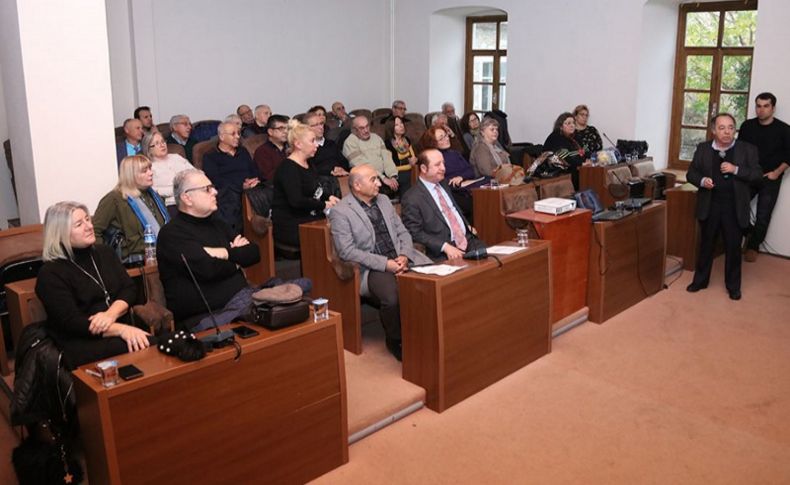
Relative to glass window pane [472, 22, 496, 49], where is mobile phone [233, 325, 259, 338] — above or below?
below

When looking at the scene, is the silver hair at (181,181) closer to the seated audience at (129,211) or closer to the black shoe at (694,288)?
the seated audience at (129,211)

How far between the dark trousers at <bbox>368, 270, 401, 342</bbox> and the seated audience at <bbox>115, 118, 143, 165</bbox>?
2.96m

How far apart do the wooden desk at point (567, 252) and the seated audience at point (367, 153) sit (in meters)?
1.96

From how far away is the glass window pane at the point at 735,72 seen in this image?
8078mm

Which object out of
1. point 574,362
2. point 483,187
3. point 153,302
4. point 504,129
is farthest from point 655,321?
point 504,129

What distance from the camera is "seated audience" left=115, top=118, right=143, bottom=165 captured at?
6.02m

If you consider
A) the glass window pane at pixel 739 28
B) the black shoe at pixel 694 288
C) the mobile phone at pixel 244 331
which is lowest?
the black shoe at pixel 694 288

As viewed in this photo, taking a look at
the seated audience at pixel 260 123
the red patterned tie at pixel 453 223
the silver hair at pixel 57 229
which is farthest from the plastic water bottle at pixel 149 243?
the seated audience at pixel 260 123

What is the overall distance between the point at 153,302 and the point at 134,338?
49 cm

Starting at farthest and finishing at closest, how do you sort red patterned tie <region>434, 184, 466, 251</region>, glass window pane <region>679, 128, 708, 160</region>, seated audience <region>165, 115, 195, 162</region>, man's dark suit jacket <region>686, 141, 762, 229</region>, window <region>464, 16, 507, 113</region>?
1. window <region>464, 16, 507, 113</region>
2. glass window pane <region>679, 128, 708, 160</region>
3. seated audience <region>165, 115, 195, 162</region>
4. man's dark suit jacket <region>686, 141, 762, 229</region>
5. red patterned tie <region>434, 184, 466, 251</region>

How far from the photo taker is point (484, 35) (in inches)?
426

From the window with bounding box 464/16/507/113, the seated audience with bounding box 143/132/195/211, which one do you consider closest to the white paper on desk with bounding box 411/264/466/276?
the seated audience with bounding box 143/132/195/211

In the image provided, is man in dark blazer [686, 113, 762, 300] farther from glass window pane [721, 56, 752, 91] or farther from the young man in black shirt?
glass window pane [721, 56, 752, 91]

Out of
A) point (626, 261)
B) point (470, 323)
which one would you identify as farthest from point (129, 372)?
point (626, 261)
